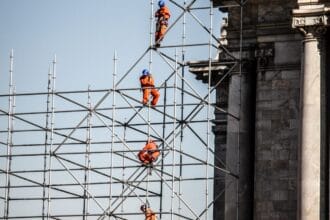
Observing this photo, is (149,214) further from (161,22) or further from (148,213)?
(161,22)

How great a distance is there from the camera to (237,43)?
186ft

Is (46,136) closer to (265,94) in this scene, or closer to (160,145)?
(160,145)

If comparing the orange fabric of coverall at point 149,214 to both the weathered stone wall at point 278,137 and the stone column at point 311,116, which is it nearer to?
the weathered stone wall at point 278,137

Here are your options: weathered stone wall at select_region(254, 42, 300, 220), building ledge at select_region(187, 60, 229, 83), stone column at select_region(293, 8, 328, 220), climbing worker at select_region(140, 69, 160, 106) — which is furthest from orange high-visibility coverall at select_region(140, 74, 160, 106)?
stone column at select_region(293, 8, 328, 220)

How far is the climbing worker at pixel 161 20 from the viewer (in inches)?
2273

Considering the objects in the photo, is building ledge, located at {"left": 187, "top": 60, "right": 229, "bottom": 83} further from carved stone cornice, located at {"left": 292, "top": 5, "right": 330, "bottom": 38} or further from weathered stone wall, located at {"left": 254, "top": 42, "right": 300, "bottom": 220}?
carved stone cornice, located at {"left": 292, "top": 5, "right": 330, "bottom": 38}

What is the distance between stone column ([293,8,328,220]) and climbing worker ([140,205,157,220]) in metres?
8.22

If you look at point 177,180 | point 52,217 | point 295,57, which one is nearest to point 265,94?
point 295,57

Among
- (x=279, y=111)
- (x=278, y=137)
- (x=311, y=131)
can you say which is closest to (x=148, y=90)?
(x=279, y=111)

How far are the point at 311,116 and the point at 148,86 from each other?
9.78m

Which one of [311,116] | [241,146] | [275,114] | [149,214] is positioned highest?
[275,114]

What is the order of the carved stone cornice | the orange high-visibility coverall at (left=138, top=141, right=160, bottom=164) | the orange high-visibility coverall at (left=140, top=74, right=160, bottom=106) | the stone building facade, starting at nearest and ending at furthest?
the stone building facade < the carved stone cornice < the orange high-visibility coverall at (left=138, top=141, right=160, bottom=164) < the orange high-visibility coverall at (left=140, top=74, right=160, bottom=106)

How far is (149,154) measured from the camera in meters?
57.2

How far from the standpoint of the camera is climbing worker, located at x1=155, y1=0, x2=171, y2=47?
57.7 meters
